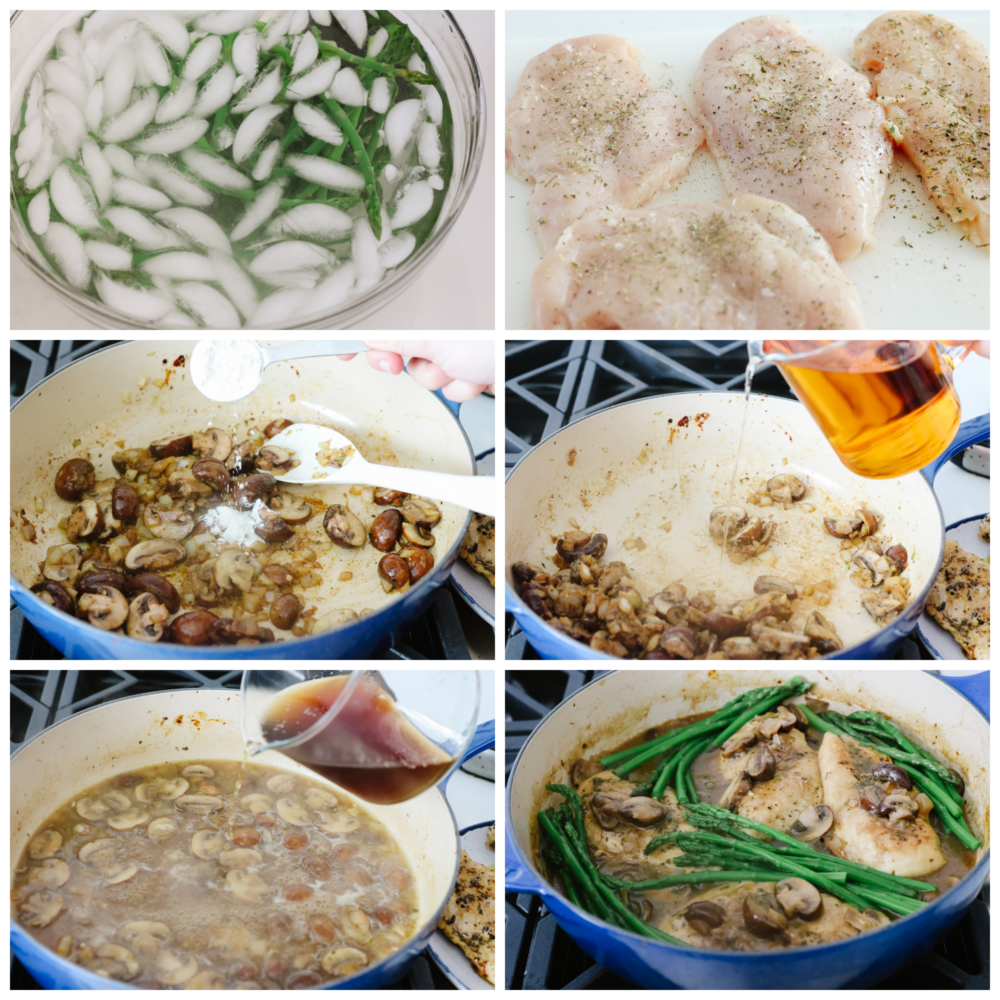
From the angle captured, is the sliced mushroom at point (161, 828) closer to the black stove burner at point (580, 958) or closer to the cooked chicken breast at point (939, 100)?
the black stove burner at point (580, 958)

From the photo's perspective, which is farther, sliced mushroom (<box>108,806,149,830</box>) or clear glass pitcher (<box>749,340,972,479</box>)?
sliced mushroom (<box>108,806,149,830</box>)

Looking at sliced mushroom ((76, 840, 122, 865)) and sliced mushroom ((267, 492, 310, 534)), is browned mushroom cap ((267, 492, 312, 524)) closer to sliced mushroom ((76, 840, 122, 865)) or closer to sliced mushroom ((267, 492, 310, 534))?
sliced mushroom ((267, 492, 310, 534))

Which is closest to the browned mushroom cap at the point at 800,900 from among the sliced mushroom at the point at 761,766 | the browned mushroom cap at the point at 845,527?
the sliced mushroom at the point at 761,766

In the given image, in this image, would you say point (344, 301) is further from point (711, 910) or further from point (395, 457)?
point (711, 910)

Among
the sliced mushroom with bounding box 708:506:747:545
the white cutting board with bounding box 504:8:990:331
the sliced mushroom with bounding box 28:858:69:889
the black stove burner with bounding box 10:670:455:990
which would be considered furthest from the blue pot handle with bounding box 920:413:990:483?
the sliced mushroom with bounding box 28:858:69:889

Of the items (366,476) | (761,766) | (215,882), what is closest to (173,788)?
(215,882)
